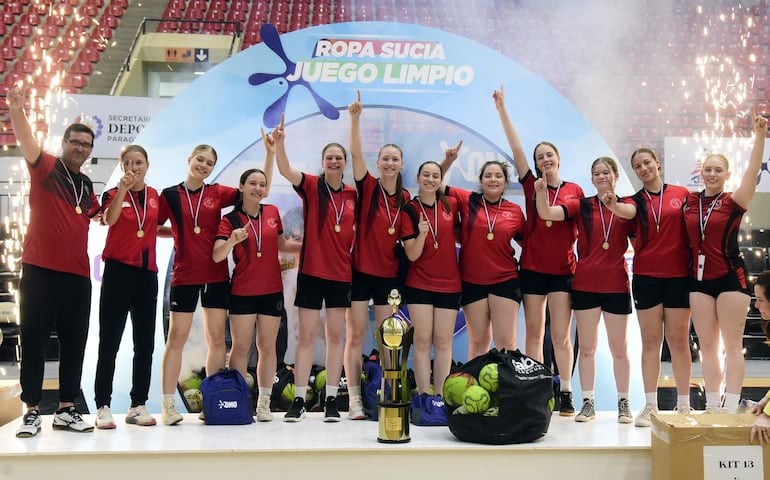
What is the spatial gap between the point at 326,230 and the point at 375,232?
11.2 inches

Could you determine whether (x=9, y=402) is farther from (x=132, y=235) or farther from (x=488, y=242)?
(x=488, y=242)

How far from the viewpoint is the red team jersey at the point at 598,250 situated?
3914 mm

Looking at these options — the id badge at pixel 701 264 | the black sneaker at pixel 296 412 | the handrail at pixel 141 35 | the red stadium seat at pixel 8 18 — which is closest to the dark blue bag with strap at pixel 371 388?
the black sneaker at pixel 296 412

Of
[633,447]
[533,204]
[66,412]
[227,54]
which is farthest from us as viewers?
[227,54]

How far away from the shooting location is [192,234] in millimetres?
3914

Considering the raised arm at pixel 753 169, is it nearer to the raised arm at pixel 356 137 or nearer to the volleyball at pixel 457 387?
the volleyball at pixel 457 387

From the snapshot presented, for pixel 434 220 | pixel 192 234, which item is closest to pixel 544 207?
pixel 434 220

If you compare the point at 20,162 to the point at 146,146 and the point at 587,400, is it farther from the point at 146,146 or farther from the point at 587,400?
the point at 587,400

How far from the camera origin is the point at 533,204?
415 cm

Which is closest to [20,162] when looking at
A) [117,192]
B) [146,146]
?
[146,146]

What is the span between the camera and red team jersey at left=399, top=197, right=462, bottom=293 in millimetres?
3994

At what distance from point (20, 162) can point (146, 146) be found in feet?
14.0

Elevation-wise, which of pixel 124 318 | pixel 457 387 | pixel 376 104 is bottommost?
pixel 457 387

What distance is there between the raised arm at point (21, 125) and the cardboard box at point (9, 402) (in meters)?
1.27
